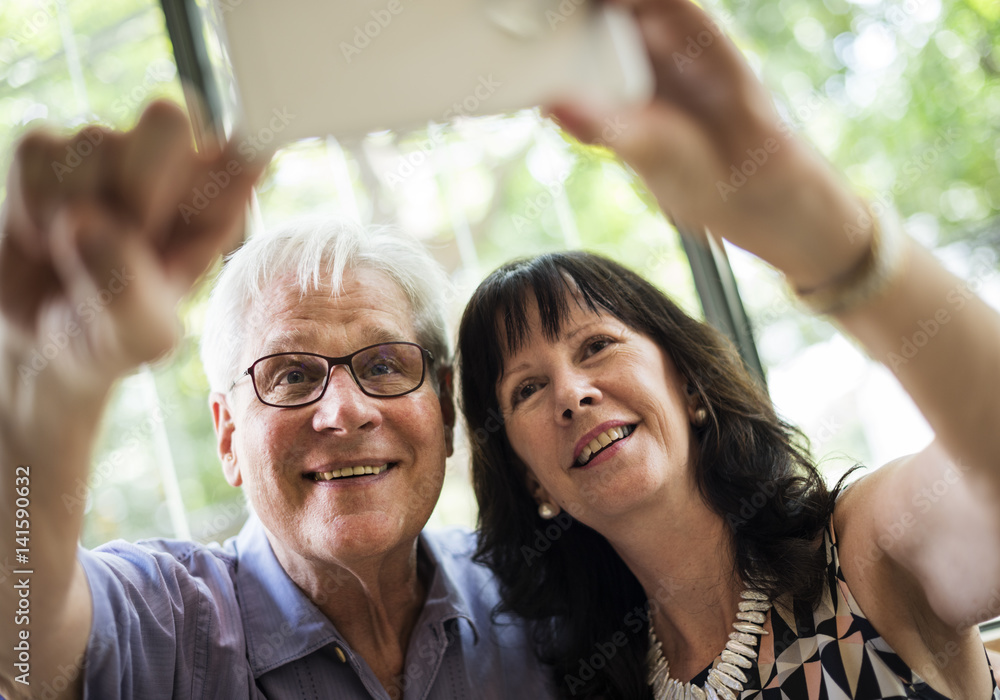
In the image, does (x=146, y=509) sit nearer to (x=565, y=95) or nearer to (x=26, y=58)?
(x=26, y=58)

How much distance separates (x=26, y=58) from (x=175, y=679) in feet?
6.74

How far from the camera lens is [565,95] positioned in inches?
35.6

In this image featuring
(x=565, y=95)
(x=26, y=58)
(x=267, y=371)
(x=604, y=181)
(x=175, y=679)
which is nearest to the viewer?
(x=565, y=95)

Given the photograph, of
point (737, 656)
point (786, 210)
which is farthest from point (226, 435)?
point (786, 210)

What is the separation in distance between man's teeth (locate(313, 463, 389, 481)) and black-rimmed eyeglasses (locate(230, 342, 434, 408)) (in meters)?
0.15

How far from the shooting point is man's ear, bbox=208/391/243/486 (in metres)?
1.65

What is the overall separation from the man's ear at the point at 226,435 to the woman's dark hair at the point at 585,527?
523 millimetres

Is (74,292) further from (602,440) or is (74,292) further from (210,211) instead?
(602,440)

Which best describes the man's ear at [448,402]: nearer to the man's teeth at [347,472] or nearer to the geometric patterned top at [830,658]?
the man's teeth at [347,472]

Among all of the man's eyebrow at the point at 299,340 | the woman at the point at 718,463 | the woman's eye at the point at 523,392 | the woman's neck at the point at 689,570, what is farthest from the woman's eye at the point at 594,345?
the man's eyebrow at the point at 299,340

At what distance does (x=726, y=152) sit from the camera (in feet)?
2.97

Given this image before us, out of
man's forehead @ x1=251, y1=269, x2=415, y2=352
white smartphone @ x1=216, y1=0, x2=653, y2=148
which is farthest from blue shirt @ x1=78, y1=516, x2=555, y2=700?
white smartphone @ x1=216, y1=0, x2=653, y2=148

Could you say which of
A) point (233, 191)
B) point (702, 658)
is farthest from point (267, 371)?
point (702, 658)

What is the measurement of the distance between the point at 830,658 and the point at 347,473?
3.04 feet
